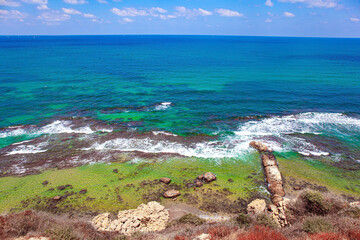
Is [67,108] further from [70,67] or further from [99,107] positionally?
[70,67]

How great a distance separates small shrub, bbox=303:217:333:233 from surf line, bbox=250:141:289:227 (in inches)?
121

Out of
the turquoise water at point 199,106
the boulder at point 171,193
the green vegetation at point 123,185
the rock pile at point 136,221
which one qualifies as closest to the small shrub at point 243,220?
the green vegetation at point 123,185

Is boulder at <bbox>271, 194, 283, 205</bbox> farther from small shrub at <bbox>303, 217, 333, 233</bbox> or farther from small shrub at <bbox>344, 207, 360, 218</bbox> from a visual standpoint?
small shrub at <bbox>303, 217, 333, 233</bbox>

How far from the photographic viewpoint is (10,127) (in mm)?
34406

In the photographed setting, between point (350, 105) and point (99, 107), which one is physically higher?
point (350, 105)

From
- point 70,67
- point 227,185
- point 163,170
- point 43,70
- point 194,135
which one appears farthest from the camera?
point 70,67

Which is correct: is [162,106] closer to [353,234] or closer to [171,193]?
[171,193]

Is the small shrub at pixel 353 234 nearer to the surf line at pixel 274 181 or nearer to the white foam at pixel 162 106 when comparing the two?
the surf line at pixel 274 181

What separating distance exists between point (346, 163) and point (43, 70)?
87.4m

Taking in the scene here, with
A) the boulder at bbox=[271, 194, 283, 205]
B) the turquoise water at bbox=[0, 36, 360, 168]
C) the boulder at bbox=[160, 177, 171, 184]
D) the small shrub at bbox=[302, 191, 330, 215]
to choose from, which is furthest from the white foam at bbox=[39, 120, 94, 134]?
the small shrub at bbox=[302, 191, 330, 215]

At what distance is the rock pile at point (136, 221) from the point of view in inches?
650

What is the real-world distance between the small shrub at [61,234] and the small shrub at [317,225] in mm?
14009

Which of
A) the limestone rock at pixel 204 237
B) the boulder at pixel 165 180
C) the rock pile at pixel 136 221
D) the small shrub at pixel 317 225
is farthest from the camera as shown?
the boulder at pixel 165 180

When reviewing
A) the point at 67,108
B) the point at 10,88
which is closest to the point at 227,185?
the point at 67,108
